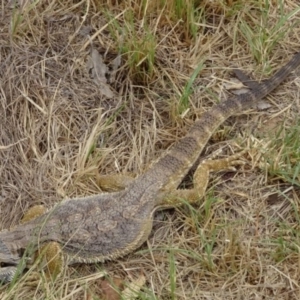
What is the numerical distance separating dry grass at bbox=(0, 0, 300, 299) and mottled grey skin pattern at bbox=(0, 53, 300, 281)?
11 centimetres

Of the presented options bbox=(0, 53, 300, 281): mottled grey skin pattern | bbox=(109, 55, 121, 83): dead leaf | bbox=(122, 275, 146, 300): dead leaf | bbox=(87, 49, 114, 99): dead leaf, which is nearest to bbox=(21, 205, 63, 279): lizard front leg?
bbox=(0, 53, 300, 281): mottled grey skin pattern

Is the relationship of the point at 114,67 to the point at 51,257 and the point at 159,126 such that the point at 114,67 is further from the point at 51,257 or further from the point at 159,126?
the point at 51,257

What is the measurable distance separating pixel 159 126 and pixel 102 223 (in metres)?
0.86

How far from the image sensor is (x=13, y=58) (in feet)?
17.2

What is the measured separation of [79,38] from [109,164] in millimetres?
1001

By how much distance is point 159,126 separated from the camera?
16.9 feet

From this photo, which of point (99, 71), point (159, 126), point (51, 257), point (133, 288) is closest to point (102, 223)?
point (51, 257)

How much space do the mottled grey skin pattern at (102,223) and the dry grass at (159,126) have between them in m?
0.11

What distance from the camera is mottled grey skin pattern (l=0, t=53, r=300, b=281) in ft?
15.2

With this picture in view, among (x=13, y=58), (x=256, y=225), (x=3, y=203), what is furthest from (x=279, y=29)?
(x=3, y=203)

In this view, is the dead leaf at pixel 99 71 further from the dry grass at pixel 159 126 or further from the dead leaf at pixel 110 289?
the dead leaf at pixel 110 289

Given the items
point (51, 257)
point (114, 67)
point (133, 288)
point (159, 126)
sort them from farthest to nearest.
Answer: point (114, 67) < point (159, 126) < point (51, 257) < point (133, 288)

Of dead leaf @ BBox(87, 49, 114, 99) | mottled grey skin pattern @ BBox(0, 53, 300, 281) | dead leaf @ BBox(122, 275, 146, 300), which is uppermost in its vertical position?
dead leaf @ BBox(87, 49, 114, 99)

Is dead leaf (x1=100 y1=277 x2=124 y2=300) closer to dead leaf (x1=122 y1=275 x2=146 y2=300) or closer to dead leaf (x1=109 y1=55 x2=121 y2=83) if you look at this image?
dead leaf (x1=122 y1=275 x2=146 y2=300)
